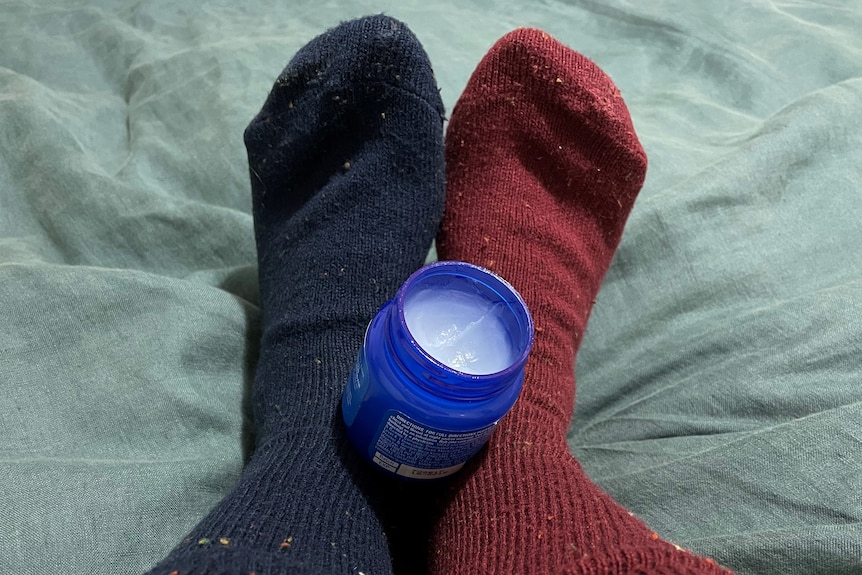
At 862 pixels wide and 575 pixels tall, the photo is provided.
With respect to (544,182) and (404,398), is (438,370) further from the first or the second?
(544,182)

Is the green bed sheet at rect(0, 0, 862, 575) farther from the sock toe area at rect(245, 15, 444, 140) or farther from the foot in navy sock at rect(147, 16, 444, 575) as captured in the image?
the sock toe area at rect(245, 15, 444, 140)

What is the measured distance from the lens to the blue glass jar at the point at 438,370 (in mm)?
431

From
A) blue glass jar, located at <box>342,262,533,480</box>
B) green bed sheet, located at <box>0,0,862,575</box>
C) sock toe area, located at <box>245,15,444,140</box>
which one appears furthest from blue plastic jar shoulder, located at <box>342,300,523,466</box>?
sock toe area, located at <box>245,15,444,140</box>

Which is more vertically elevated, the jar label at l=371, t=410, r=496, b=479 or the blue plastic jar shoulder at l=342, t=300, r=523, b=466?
the blue plastic jar shoulder at l=342, t=300, r=523, b=466

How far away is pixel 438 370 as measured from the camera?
0.42 metres

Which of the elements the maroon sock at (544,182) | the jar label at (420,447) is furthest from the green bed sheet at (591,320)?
the jar label at (420,447)

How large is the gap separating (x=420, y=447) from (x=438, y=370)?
9 centimetres

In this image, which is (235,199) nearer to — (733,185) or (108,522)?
(108,522)

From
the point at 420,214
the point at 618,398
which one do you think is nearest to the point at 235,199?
the point at 420,214

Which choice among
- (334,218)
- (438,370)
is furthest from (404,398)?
(334,218)

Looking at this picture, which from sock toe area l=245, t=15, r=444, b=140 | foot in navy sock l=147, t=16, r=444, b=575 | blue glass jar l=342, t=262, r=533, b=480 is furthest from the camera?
sock toe area l=245, t=15, r=444, b=140

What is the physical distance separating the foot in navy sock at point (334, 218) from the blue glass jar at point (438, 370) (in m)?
0.07

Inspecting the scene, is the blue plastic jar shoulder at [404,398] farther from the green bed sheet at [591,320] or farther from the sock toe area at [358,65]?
the sock toe area at [358,65]

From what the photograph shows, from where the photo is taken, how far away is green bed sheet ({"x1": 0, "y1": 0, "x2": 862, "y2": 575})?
0.52 metres
